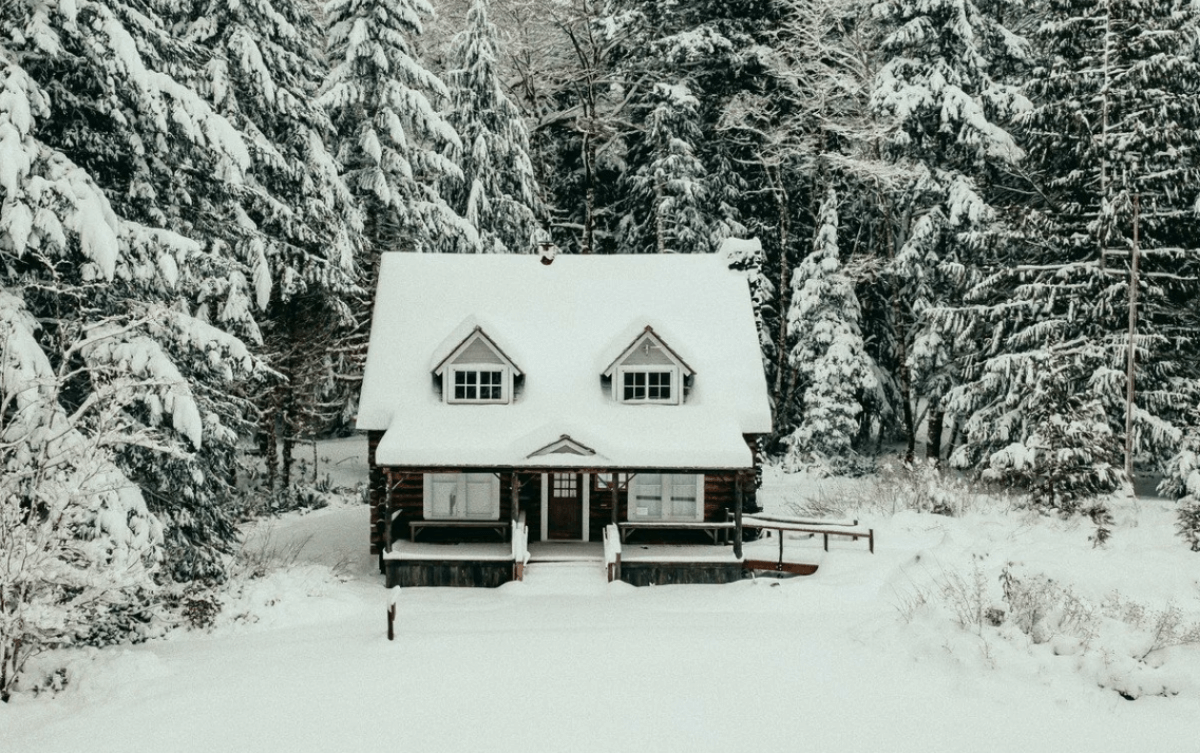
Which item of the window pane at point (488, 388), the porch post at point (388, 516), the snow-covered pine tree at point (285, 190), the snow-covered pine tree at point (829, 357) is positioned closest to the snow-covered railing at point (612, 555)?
the window pane at point (488, 388)

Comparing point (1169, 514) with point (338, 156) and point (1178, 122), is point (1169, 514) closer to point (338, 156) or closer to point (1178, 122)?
point (1178, 122)

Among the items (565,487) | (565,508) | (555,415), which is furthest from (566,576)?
(555,415)

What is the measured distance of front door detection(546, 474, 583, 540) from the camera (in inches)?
912

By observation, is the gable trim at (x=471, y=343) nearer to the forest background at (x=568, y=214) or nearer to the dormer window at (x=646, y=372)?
the dormer window at (x=646, y=372)

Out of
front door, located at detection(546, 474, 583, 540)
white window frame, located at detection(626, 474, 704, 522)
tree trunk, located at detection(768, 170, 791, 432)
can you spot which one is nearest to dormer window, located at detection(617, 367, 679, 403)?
white window frame, located at detection(626, 474, 704, 522)

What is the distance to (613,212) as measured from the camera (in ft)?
132

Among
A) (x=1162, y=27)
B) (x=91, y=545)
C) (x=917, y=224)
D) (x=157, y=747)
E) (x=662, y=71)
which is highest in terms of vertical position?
(x=662, y=71)

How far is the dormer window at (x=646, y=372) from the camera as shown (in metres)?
22.1

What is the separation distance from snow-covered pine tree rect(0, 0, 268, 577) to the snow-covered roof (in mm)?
4344

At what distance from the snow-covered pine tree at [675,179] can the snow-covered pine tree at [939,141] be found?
6.85 m

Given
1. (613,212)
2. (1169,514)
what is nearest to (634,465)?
(1169,514)

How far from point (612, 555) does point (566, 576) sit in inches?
43.2

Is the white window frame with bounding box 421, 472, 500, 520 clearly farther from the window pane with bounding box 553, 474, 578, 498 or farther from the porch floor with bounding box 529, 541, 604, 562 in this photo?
the window pane with bounding box 553, 474, 578, 498

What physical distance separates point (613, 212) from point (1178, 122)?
2082 centimetres
